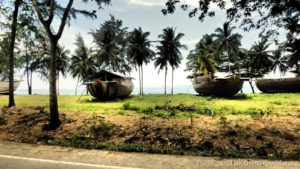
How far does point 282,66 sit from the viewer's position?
63.7 metres

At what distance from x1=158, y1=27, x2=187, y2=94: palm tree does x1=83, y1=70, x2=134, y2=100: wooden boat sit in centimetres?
2932

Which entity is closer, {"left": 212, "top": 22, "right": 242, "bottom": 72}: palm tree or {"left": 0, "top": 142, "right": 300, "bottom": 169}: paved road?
{"left": 0, "top": 142, "right": 300, "bottom": 169}: paved road

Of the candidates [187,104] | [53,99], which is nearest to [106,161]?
[53,99]

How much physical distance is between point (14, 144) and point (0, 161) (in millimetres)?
2607

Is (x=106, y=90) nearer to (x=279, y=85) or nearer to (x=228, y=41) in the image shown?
(x=279, y=85)

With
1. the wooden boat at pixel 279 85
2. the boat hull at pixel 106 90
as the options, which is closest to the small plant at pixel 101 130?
the boat hull at pixel 106 90

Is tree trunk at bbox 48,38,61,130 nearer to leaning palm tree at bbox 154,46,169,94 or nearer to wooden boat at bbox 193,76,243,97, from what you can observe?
wooden boat at bbox 193,76,243,97

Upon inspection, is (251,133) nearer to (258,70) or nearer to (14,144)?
(14,144)

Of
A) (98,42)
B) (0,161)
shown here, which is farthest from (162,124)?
(98,42)

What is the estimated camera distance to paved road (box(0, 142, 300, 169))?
27.9ft

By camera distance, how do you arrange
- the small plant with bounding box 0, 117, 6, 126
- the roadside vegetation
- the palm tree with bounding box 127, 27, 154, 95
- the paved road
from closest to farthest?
the paved road, the roadside vegetation, the small plant with bounding box 0, 117, 6, 126, the palm tree with bounding box 127, 27, 154, 95

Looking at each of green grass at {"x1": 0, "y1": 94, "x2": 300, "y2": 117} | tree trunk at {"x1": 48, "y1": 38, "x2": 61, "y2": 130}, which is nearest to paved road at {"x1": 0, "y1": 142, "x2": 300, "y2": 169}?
tree trunk at {"x1": 48, "y1": 38, "x2": 61, "y2": 130}

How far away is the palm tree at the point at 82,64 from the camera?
60.4 metres

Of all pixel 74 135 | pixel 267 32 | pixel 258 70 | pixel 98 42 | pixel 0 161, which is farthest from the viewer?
pixel 258 70
